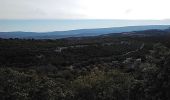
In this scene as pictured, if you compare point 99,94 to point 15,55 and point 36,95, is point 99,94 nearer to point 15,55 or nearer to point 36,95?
point 36,95

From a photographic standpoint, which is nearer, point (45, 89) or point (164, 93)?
point (164, 93)

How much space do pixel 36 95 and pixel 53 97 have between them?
3.22 feet

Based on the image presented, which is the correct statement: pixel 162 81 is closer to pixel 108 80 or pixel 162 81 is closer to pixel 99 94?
pixel 99 94

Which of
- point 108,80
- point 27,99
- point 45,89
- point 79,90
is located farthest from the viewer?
point 108,80

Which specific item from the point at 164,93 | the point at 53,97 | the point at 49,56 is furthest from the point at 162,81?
the point at 49,56

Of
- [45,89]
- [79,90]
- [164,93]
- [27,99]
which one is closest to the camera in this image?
[164,93]

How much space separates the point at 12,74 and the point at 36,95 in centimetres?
429

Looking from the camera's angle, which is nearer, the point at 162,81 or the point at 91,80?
the point at 162,81

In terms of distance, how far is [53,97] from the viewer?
52.9ft

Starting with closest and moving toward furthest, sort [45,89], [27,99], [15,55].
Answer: [27,99], [45,89], [15,55]

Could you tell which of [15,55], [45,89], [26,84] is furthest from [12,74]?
[15,55]

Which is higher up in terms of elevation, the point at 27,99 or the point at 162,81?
the point at 162,81

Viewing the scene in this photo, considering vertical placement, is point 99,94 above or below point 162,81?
below

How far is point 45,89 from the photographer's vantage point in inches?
669
